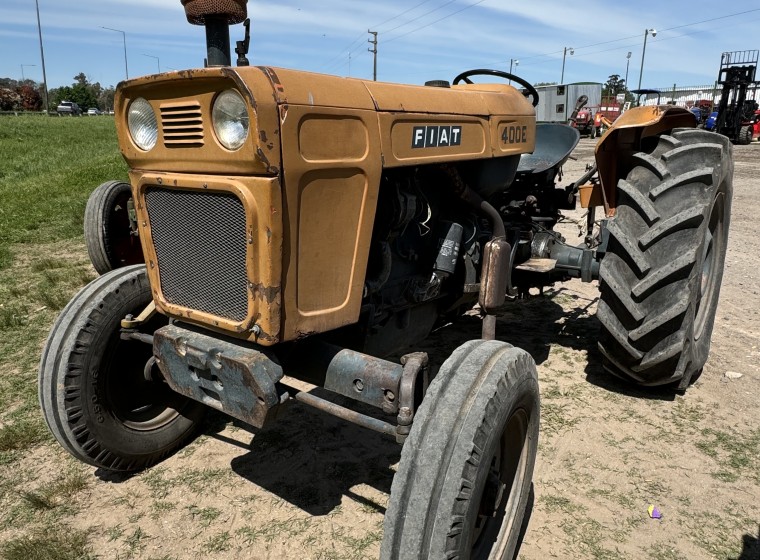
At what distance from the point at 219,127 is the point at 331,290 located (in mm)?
691

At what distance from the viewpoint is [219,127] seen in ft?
6.31

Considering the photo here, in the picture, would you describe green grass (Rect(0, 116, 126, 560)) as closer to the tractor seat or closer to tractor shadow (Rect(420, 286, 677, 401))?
tractor shadow (Rect(420, 286, 677, 401))

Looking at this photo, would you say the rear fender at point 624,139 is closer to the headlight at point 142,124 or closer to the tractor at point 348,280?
the tractor at point 348,280

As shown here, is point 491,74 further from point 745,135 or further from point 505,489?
point 745,135

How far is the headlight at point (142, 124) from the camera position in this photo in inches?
84.5

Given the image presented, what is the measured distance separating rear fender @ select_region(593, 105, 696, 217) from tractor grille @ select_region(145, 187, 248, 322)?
282 centimetres

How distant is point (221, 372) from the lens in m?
2.11

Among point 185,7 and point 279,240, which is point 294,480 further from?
point 185,7

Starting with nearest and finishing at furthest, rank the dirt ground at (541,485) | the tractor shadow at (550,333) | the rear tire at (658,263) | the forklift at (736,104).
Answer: the dirt ground at (541,485) → the rear tire at (658,263) → the tractor shadow at (550,333) → the forklift at (736,104)

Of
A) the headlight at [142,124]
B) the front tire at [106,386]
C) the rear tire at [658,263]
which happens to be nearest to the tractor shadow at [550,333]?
the rear tire at [658,263]

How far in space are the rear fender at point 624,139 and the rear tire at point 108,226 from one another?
3.33 meters

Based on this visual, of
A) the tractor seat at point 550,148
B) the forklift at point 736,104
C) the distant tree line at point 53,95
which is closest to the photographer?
the tractor seat at point 550,148

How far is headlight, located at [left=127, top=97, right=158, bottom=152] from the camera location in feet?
7.04

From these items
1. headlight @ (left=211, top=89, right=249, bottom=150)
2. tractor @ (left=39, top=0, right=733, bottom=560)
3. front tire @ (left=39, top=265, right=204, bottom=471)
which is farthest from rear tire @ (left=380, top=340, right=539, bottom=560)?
front tire @ (left=39, top=265, right=204, bottom=471)
